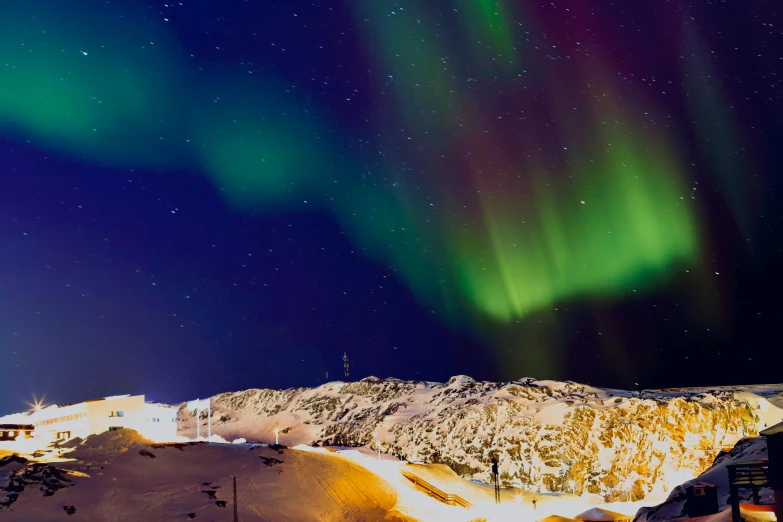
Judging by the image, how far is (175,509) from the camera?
58.6m

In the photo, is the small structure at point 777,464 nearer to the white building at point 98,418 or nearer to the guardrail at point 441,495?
the guardrail at point 441,495

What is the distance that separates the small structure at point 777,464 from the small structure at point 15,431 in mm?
78055

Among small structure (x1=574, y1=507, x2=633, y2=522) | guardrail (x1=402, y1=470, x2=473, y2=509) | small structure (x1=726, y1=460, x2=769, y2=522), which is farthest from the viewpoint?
guardrail (x1=402, y1=470, x2=473, y2=509)

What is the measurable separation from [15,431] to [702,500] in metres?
76.0

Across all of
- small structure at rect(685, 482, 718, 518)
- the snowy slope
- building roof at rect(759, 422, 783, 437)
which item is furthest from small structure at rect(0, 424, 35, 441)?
building roof at rect(759, 422, 783, 437)

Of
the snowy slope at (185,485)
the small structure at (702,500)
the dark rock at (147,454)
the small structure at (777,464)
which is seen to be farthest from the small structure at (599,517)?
the dark rock at (147,454)

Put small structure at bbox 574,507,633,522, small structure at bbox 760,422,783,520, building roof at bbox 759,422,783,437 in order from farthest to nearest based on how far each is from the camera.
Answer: small structure at bbox 574,507,633,522 < building roof at bbox 759,422,783,437 < small structure at bbox 760,422,783,520

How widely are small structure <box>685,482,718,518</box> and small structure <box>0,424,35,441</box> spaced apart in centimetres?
7154

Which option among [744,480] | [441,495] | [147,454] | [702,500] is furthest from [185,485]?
[744,480]

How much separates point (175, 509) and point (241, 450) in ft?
65.2

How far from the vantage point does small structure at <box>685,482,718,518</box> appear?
42562 mm

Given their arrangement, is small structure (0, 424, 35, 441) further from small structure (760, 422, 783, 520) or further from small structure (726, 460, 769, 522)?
small structure (760, 422, 783, 520)

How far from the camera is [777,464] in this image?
31953 mm

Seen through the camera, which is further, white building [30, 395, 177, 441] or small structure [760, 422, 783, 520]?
white building [30, 395, 177, 441]
